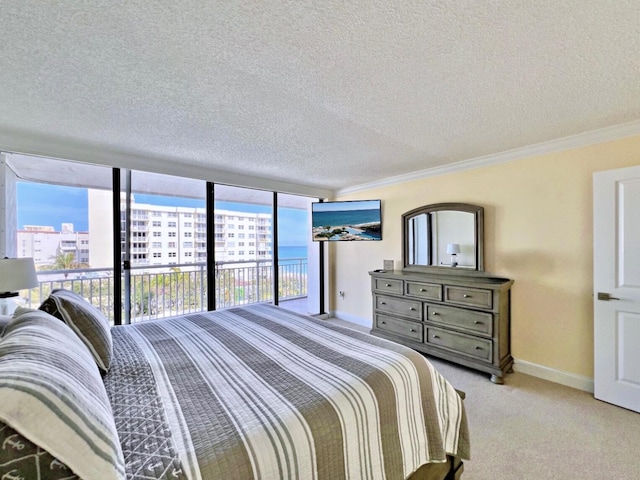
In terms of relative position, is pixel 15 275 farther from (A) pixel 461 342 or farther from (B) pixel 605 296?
(B) pixel 605 296

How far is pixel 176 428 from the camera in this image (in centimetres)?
96

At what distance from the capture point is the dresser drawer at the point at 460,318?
279cm

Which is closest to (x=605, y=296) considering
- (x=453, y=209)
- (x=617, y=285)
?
(x=617, y=285)

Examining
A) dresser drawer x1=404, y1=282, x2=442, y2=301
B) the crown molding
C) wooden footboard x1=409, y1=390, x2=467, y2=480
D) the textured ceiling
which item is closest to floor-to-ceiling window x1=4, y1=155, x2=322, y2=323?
the textured ceiling

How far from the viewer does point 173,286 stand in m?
4.18

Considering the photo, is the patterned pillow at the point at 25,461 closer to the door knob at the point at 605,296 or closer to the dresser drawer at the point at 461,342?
the dresser drawer at the point at 461,342

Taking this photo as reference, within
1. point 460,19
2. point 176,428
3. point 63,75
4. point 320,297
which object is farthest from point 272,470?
point 320,297

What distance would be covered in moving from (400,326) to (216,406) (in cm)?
282

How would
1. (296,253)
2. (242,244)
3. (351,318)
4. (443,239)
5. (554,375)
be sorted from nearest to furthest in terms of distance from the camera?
(554,375), (443,239), (242,244), (351,318), (296,253)

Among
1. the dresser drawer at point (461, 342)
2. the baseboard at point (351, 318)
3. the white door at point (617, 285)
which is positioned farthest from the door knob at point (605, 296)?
the baseboard at point (351, 318)

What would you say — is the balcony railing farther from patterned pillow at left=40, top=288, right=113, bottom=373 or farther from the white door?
the white door

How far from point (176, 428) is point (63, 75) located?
77.3 inches

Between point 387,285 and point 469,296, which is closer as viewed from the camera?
point 469,296

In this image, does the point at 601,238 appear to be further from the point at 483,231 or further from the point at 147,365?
the point at 147,365
